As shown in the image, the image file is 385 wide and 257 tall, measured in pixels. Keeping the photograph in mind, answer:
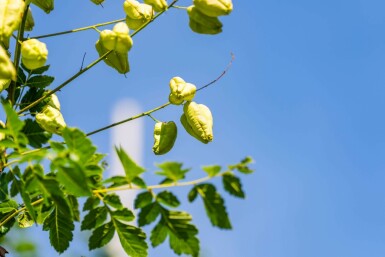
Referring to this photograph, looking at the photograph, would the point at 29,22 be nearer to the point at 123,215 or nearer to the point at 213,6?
the point at 213,6

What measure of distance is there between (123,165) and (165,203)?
14cm

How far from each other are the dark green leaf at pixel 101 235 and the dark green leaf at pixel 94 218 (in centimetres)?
2

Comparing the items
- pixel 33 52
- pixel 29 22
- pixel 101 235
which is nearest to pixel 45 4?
pixel 29 22

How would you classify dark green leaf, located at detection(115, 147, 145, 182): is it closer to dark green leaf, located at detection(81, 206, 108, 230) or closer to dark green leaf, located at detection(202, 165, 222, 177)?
dark green leaf, located at detection(202, 165, 222, 177)

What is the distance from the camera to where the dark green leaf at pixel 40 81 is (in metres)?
2.29

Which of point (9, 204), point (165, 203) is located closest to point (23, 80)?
point (9, 204)

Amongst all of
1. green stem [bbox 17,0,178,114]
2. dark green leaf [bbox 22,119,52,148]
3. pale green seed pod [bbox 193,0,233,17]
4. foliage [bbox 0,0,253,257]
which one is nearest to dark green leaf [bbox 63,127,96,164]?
foliage [bbox 0,0,253,257]

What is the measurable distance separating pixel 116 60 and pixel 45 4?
334 mm

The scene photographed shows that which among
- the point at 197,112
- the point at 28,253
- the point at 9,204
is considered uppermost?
the point at 197,112

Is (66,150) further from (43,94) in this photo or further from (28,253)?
(28,253)

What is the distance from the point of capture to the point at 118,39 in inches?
83.2

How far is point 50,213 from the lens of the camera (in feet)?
6.09

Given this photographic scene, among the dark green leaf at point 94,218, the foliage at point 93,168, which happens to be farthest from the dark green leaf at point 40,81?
the dark green leaf at point 94,218

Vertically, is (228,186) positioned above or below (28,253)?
above
